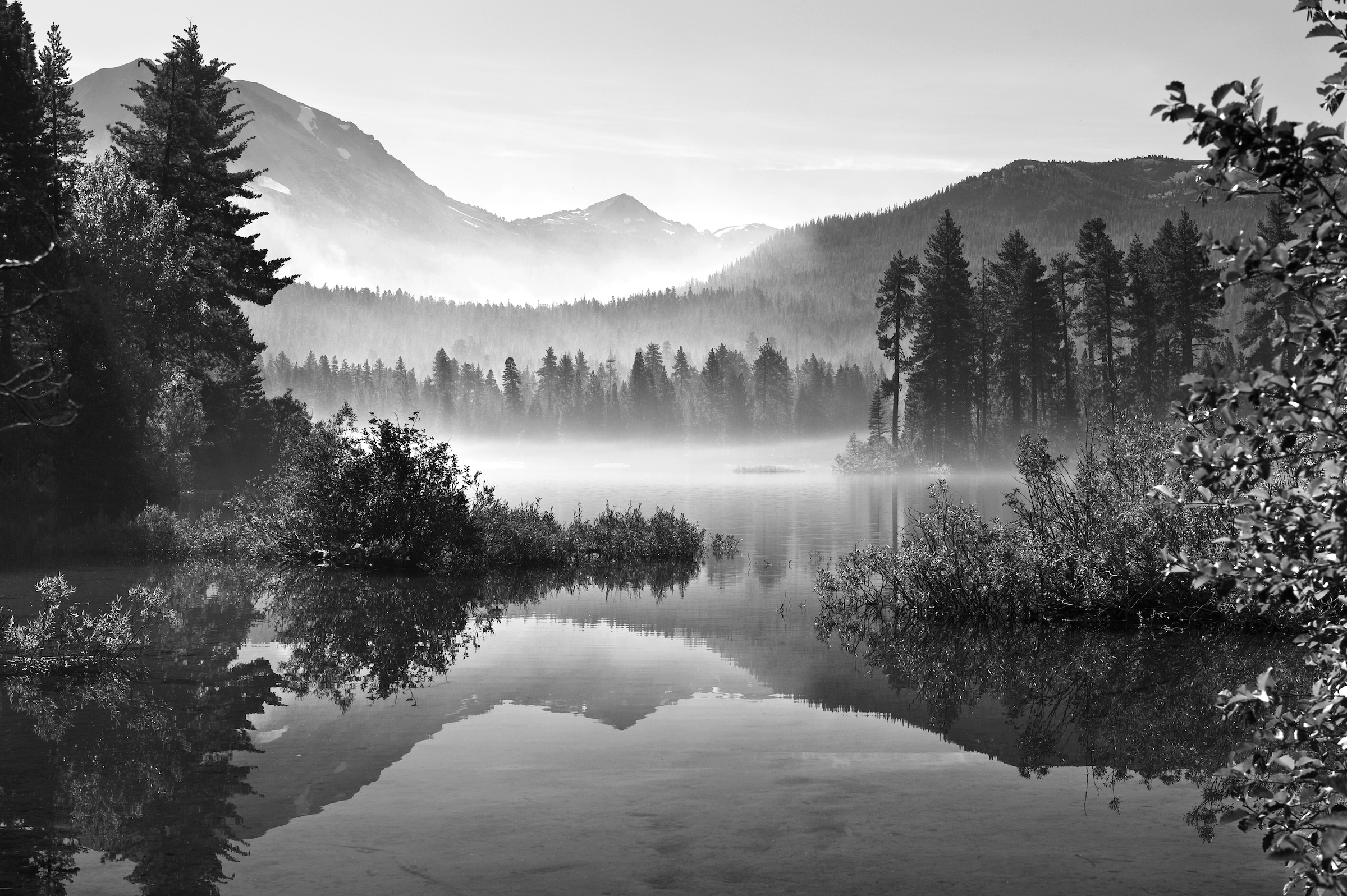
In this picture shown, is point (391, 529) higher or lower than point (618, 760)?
lower

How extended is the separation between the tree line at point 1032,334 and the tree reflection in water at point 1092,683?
6296 cm

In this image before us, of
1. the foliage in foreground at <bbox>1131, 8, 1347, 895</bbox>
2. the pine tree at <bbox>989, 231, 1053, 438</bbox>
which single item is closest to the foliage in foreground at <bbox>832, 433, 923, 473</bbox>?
the pine tree at <bbox>989, 231, 1053, 438</bbox>

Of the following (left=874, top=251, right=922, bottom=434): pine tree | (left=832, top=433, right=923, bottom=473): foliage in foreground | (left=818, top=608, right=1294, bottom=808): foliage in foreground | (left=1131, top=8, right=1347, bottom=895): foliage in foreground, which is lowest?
(left=832, top=433, right=923, bottom=473): foliage in foreground

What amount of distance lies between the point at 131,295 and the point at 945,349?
60.0 metres

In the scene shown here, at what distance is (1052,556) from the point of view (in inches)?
Result: 635

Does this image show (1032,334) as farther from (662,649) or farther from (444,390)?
(444,390)

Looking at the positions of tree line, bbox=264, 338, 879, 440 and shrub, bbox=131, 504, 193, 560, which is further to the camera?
tree line, bbox=264, 338, 879, 440

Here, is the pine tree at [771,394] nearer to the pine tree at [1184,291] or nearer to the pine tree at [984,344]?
the pine tree at [984,344]

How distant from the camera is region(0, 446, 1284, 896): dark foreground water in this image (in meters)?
6.90

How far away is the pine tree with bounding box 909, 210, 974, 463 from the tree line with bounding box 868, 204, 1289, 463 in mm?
95

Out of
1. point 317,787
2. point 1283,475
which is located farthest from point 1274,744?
point 1283,475

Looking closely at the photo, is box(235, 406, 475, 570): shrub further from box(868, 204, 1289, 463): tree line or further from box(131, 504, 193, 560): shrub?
box(868, 204, 1289, 463): tree line

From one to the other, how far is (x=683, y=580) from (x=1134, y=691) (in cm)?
1219

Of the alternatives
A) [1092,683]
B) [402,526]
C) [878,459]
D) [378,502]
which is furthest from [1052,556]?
[878,459]
